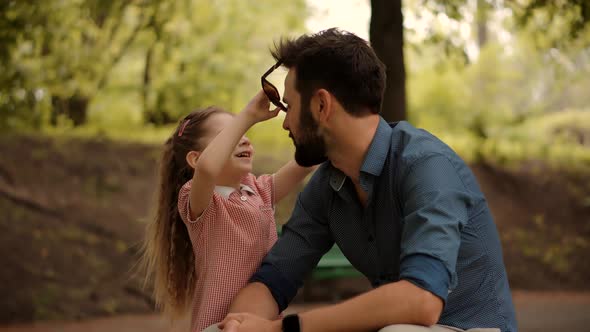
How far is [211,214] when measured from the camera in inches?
129

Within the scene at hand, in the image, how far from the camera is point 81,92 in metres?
10.4

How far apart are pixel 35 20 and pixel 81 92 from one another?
2.36m

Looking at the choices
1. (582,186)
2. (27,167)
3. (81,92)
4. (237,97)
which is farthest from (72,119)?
(582,186)

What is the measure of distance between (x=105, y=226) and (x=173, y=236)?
20.1 ft

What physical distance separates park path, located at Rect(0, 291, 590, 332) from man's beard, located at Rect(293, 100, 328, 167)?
4.78 meters

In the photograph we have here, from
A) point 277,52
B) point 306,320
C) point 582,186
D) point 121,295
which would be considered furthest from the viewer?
point 582,186

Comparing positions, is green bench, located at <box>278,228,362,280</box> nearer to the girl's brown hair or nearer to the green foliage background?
the green foliage background

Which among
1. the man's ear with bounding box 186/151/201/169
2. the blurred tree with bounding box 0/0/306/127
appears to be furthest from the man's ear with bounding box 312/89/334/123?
the blurred tree with bounding box 0/0/306/127

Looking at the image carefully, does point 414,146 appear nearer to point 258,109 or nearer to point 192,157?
point 258,109

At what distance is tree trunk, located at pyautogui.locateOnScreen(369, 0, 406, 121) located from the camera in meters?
6.11

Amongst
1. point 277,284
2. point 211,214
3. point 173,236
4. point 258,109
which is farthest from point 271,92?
point 173,236

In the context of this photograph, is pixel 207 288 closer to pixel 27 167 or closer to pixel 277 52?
pixel 277 52

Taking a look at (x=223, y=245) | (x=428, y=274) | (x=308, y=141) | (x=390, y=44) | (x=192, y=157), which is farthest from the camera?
(x=390, y=44)

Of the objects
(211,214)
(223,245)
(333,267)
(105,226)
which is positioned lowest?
(105,226)
